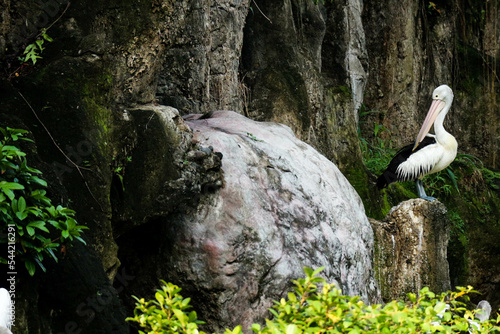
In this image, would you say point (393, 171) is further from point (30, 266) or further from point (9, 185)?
point (9, 185)

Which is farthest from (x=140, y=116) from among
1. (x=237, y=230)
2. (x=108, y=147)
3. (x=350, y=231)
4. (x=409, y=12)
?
(x=409, y=12)

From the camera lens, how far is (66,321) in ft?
11.3

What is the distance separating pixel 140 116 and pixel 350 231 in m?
2.14

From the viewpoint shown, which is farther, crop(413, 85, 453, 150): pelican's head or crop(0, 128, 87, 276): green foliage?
crop(413, 85, 453, 150): pelican's head

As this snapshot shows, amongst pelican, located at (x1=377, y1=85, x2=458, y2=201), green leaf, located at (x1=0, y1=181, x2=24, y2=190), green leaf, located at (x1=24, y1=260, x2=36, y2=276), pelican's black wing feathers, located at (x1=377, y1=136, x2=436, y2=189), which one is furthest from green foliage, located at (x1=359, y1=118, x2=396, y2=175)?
green leaf, located at (x1=0, y1=181, x2=24, y2=190)

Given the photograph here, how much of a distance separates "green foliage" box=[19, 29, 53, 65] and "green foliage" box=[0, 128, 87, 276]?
969mm

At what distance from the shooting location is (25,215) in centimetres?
302

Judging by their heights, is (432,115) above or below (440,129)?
above

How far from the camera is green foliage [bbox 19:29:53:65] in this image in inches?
162

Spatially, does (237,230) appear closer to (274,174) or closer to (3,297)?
(274,174)

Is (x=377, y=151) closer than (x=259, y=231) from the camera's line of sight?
No

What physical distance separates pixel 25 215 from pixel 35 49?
1532 millimetres

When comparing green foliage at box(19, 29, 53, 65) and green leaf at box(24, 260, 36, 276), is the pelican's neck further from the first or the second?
green leaf at box(24, 260, 36, 276)

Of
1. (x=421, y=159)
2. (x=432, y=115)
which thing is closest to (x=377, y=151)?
(x=432, y=115)
